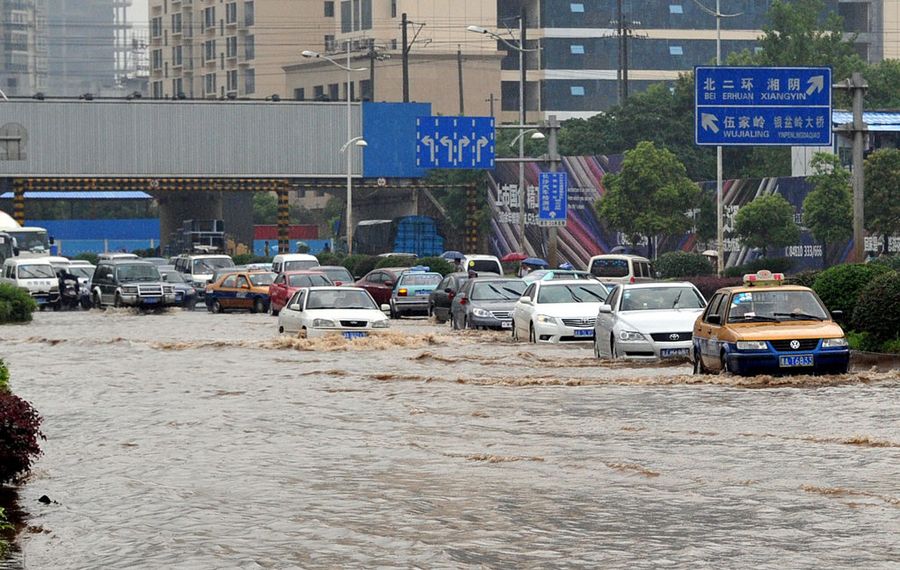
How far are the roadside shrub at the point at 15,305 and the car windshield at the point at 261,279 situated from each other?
790 cm

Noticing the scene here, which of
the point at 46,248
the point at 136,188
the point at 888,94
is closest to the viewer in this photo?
the point at 46,248

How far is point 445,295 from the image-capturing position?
45906 millimetres

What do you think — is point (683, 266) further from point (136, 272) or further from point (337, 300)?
point (337, 300)

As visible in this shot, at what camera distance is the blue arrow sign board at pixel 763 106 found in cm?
4003

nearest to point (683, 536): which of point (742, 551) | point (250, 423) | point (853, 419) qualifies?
point (742, 551)

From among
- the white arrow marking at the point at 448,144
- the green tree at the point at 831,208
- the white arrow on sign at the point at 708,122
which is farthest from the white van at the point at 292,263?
the white arrow on sign at the point at 708,122

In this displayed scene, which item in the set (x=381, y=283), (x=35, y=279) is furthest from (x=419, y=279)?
(x=35, y=279)

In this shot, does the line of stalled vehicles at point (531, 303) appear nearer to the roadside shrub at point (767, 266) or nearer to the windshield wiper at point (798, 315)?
the windshield wiper at point (798, 315)

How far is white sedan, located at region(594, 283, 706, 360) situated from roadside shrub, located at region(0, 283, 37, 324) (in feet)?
80.9

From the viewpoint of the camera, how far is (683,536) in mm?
12711

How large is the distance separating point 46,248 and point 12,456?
57489 millimetres

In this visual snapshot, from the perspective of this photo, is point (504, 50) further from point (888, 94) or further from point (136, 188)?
point (136, 188)

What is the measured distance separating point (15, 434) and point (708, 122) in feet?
91.2

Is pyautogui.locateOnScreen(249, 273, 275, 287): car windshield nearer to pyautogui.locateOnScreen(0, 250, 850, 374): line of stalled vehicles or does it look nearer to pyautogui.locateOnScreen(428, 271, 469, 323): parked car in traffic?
pyautogui.locateOnScreen(0, 250, 850, 374): line of stalled vehicles
